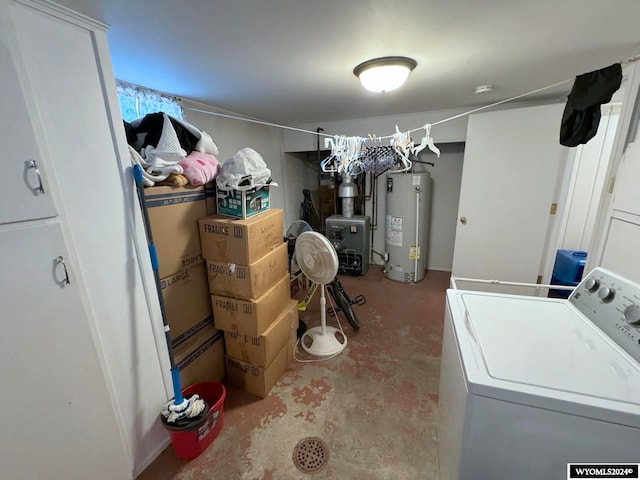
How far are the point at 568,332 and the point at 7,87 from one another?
2.02 metres

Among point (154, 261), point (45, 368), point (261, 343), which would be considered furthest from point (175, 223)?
point (261, 343)

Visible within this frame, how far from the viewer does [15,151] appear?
2.76ft

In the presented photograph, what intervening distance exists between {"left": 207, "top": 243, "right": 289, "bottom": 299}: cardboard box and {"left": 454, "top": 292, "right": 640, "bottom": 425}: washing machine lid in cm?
114

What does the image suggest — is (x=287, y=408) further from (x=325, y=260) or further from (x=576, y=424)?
(x=576, y=424)

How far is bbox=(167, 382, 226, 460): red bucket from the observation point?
1.35m

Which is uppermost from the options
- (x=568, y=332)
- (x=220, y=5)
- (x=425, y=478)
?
(x=220, y=5)

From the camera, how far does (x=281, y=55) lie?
1438mm

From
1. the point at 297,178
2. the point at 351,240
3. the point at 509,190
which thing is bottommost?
the point at 351,240

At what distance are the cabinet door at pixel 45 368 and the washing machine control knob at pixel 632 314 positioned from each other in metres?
1.94

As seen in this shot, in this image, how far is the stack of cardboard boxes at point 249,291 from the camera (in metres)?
1.59

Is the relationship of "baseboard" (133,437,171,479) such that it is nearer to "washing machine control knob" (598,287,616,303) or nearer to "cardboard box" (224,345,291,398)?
"cardboard box" (224,345,291,398)

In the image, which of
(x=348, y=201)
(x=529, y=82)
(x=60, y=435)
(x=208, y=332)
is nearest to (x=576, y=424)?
(x=60, y=435)

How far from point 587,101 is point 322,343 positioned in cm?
236

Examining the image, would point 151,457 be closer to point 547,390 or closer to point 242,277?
point 242,277
